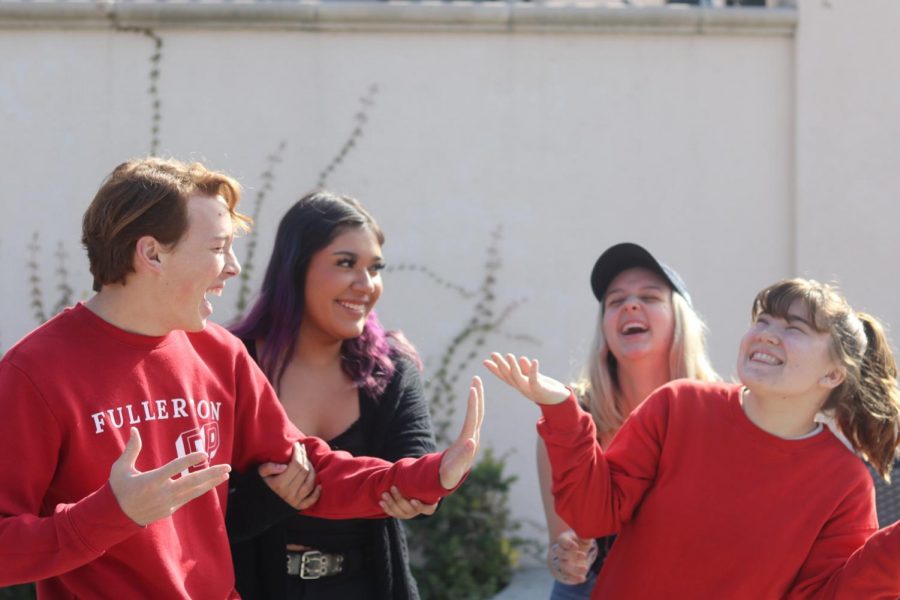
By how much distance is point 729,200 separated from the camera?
6.01 m

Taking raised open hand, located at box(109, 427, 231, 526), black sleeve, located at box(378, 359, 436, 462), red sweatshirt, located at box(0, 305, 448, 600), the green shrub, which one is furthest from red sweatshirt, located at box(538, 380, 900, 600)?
the green shrub

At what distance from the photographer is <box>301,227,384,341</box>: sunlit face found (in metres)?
3.36

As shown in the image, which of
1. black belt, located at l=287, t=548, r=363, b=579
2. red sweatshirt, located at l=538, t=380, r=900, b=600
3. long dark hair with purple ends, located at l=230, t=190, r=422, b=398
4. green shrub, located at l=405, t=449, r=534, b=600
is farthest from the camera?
green shrub, located at l=405, t=449, r=534, b=600

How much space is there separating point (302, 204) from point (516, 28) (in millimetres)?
2810

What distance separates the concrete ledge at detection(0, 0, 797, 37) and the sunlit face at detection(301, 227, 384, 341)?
276 centimetres

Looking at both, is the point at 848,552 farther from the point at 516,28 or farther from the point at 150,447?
the point at 516,28

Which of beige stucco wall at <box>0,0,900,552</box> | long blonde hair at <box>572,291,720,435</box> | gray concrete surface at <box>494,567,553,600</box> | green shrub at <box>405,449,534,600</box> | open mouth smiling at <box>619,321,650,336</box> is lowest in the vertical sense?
gray concrete surface at <box>494,567,553,600</box>

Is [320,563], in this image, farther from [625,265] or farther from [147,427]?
[625,265]

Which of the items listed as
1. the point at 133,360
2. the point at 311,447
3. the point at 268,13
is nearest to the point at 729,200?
the point at 268,13

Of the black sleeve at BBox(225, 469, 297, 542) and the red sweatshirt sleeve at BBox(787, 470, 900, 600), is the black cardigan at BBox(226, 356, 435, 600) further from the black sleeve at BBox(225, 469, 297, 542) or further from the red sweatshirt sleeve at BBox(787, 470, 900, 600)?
the red sweatshirt sleeve at BBox(787, 470, 900, 600)

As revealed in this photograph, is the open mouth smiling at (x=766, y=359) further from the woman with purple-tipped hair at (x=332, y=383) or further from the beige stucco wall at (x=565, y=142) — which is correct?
the beige stucco wall at (x=565, y=142)

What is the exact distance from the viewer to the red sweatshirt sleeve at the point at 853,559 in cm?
261

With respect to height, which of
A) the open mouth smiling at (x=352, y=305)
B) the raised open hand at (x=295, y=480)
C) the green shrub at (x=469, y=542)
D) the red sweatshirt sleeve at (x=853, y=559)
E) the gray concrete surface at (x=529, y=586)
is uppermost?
the open mouth smiling at (x=352, y=305)

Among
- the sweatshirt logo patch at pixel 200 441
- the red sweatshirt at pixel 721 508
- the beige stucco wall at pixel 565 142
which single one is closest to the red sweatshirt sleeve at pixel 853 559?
the red sweatshirt at pixel 721 508
